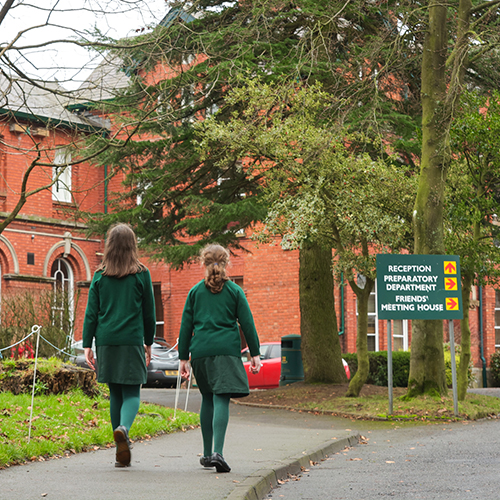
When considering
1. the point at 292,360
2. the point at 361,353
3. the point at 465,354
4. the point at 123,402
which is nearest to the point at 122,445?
the point at 123,402

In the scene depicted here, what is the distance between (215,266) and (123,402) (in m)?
1.39

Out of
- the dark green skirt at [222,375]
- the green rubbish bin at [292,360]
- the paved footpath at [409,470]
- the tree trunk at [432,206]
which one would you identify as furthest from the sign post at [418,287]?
the dark green skirt at [222,375]

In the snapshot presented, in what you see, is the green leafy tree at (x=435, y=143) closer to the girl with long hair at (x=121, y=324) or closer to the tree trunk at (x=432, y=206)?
the tree trunk at (x=432, y=206)

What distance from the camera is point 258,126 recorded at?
15555 millimetres

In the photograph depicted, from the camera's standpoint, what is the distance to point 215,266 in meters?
6.90

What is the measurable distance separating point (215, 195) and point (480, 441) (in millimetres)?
10103

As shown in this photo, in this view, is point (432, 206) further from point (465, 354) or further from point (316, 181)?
point (465, 354)

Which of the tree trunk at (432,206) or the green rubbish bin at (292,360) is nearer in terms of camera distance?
the tree trunk at (432,206)

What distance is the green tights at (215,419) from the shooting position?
6.67 m


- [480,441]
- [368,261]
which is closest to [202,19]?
[368,261]

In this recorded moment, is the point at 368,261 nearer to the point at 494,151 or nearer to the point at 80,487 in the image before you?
the point at 494,151

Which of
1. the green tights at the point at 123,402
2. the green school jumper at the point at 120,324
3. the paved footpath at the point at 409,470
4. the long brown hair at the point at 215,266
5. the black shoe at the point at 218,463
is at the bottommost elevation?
the paved footpath at the point at 409,470

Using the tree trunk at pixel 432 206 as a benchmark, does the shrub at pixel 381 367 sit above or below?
below

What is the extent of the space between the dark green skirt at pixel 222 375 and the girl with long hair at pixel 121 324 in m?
0.49
